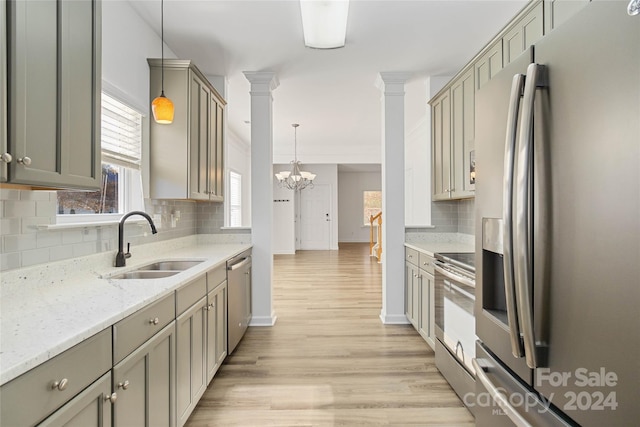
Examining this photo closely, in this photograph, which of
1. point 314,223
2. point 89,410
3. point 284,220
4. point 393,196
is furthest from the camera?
point 314,223

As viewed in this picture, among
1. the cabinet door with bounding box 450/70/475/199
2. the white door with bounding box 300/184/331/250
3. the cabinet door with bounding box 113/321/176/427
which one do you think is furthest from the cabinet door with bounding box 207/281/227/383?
the white door with bounding box 300/184/331/250

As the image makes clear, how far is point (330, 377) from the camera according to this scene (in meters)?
2.38

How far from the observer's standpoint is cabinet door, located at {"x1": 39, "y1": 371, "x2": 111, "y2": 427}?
2.84 feet

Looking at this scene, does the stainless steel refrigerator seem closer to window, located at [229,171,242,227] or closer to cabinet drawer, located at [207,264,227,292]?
cabinet drawer, located at [207,264,227,292]

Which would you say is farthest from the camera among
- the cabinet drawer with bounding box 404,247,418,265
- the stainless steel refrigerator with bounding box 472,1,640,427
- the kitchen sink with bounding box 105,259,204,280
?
the cabinet drawer with bounding box 404,247,418,265

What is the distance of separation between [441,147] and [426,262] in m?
1.29

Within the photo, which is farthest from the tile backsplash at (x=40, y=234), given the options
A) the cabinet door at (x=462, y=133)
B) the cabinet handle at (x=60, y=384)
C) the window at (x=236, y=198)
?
the window at (x=236, y=198)

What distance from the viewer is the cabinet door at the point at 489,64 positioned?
2309 mm

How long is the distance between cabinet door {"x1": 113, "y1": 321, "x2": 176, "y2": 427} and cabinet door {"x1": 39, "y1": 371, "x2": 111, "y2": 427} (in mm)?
46

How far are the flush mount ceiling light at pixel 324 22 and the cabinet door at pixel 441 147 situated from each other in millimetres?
1287

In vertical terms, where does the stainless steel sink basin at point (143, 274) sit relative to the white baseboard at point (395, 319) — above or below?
above

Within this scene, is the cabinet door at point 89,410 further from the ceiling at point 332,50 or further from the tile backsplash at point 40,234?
the ceiling at point 332,50

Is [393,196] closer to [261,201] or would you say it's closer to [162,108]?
[261,201]

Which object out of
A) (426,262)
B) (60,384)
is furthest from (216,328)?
(426,262)
